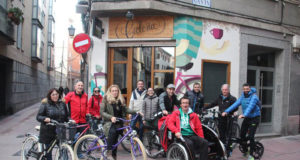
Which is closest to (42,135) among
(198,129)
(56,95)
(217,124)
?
(56,95)

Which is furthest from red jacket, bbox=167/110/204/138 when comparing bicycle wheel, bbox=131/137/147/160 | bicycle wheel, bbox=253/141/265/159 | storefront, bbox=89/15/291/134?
storefront, bbox=89/15/291/134

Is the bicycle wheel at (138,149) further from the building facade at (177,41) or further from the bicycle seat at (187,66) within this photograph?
the bicycle seat at (187,66)

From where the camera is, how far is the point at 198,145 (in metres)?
4.64

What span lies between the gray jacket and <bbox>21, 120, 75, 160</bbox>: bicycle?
2198 millimetres

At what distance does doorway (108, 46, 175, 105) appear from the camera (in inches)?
319

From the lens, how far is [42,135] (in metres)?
4.74

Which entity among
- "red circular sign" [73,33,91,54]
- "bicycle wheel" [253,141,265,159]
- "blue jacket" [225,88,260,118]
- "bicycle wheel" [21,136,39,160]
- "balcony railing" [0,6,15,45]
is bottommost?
"bicycle wheel" [253,141,265,159]

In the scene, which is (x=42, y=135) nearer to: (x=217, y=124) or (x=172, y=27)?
(x=217, y=124)

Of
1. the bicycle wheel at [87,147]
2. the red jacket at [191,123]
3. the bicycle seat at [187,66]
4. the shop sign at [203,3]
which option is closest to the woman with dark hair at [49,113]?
the bicycle wheel at [87,147]

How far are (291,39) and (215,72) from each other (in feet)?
12.9

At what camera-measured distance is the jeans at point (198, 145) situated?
450 centimetres

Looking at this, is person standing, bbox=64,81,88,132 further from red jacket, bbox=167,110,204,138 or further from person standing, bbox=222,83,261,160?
person standing, bbox=222,83,261,160

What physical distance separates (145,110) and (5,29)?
983cm

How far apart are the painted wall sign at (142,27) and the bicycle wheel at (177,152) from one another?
4179mm
